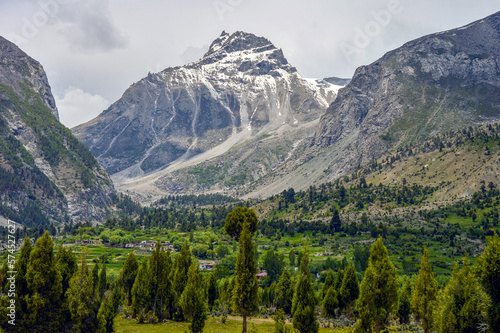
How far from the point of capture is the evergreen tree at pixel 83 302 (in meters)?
42.7

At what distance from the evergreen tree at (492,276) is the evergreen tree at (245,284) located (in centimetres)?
2667

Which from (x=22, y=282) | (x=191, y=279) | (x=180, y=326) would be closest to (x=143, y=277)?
(x=180, y=326)

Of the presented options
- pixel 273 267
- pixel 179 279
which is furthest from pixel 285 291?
pixel 273 267

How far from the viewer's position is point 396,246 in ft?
589

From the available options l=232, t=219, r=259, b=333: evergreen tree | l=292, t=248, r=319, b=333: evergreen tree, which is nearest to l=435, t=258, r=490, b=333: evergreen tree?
l=292, t=248, r=319, b=333: evergreen tree

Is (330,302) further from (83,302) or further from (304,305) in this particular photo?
(83,302)

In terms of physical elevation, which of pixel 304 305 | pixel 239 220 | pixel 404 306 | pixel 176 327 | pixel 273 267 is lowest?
pixel 404 306

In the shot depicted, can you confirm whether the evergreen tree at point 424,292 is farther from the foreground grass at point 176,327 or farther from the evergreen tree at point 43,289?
the evergreen tree at point 43,289

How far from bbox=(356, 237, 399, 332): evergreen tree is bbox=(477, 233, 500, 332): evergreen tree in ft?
48.8

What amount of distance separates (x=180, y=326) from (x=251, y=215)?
21.1 meters

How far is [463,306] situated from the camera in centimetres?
3341

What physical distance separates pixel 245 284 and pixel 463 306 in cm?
2506

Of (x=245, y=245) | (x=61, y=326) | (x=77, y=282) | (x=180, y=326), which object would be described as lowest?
(x=180, y=326)

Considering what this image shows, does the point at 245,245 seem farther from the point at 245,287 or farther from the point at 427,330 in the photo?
the point at 427,330
